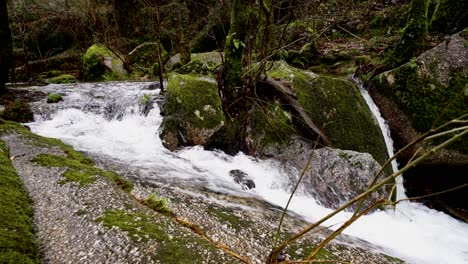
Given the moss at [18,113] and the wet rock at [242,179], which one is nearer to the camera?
the wet rock at [242,179]

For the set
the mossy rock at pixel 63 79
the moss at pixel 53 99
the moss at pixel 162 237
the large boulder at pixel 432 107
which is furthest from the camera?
the mossy rock at pixel 63 79

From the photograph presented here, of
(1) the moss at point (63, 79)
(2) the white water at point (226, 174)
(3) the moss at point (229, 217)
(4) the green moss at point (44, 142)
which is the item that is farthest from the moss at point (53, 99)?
(3) the moss at point (229, 217)

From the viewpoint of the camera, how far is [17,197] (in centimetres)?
279

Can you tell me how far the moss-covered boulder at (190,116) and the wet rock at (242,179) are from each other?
1.05m

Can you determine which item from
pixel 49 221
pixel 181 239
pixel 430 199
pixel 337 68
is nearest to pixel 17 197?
pixel 49 221

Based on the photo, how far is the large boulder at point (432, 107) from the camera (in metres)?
6.19

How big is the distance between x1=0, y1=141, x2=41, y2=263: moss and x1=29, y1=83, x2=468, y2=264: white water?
1803 millimetres

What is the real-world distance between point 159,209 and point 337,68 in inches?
364

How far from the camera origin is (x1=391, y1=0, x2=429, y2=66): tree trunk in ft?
26.6

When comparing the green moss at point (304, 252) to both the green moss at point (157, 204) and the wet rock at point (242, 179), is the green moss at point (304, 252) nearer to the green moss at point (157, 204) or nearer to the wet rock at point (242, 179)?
the green moss at point (157, 204)

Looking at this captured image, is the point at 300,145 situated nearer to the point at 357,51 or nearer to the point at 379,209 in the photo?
the point at 379,209

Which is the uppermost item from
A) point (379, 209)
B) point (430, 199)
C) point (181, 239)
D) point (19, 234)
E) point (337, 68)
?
point (337, 68)

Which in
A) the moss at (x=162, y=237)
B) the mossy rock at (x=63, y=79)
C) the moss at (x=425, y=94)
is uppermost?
the moss at (x=425, y=94)

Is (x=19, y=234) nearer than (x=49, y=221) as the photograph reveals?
Yes
